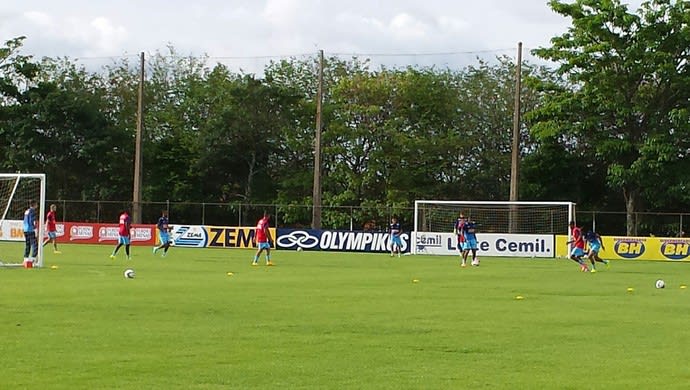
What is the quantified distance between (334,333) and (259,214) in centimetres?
4953

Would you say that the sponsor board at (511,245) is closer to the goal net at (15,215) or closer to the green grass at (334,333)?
the goal net at (15,215)

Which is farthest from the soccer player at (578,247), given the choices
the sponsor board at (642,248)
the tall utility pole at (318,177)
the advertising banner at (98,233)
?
the tall utility pole at (318,177)

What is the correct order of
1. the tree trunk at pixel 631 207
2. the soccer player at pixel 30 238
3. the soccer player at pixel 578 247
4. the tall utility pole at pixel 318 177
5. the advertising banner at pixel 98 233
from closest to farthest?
1. the soccer player at pixel 30 238
2. the soccer player at pixel 578 247
3. the advertising banner at pixel 98 233
4. the tree trunk at pixel 631 207
5. the tall utility pole at pixel 318 177

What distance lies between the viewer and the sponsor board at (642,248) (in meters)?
44.9

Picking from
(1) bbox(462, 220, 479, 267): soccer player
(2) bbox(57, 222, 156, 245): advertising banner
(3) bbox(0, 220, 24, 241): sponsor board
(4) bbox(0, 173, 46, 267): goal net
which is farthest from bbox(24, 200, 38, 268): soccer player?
(2) bbox(57, 222, 156, 245): advertising banner

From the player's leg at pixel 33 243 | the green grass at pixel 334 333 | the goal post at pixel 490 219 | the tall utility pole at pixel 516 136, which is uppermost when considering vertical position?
the tall utility pole at pixel 516 136

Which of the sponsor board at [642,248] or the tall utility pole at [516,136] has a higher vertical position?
the tall utility pole at [516,136]

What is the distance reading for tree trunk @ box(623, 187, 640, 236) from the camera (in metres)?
54.4

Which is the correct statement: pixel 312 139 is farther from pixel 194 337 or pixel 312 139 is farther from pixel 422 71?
pixel 194 337

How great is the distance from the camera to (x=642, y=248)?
45.8m

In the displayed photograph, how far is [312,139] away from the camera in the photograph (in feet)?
219

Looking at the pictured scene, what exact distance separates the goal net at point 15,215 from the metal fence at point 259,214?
8.99 metres

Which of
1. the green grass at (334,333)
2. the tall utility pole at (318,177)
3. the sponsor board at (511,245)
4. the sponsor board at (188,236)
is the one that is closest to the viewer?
the green grass at (334,333)

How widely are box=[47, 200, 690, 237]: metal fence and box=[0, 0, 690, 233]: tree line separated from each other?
0.49 meters
